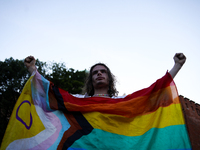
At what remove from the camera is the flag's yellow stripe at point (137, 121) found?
1941mm

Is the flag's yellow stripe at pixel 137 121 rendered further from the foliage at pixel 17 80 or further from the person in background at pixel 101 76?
the foliage at pixel 17 80

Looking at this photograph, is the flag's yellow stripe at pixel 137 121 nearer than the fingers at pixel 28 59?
Yes

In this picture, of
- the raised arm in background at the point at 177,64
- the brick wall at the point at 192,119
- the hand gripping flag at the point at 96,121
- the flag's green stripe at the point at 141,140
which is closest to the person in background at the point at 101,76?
the raised arm in background at the point at 177,64

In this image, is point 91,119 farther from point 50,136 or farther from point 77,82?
point 77,82

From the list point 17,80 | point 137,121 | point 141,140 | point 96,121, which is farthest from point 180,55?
point 17,80

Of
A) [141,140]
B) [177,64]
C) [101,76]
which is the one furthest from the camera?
[101,76]

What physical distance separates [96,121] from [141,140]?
23.5 inches

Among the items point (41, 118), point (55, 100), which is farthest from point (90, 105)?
point (41, 118)

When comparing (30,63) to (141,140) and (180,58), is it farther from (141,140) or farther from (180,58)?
(180,58)

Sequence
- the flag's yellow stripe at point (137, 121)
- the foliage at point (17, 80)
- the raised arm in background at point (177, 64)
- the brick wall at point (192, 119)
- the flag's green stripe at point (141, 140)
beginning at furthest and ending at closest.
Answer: the foliage at point (17, 80), the brick wall at point (192, 119), the raised arm in background at point (177, 64), the flag's yellow stripe at point (137, 121), the flag's green stripe at point (141, 140)

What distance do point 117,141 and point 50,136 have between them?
0.81 meters

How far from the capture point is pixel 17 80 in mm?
15414

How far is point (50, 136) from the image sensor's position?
1.85 meters

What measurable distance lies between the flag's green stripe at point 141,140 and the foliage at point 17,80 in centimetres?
1218
